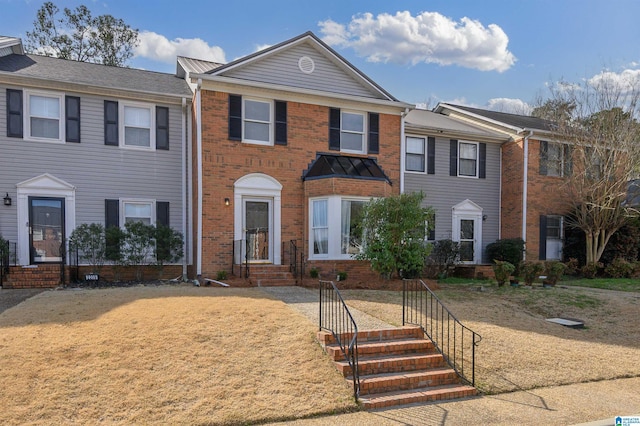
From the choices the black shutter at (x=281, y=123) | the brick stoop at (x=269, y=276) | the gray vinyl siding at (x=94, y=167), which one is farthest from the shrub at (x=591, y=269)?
the gray vinyl siding at (x=94, y=167)

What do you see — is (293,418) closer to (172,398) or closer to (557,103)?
(172,398)

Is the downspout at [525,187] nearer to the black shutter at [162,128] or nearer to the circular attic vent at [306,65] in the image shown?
the circular attic vent at [306,65]

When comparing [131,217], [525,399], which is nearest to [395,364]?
[525,399]

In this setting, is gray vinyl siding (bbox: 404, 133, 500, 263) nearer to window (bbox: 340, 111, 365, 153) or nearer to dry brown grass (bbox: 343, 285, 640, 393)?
window (bbox: 340, 111, 365, 153)

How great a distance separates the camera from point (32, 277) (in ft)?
36.9

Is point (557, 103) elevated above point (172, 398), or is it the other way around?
point (557, 103)

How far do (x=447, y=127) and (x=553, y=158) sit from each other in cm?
467

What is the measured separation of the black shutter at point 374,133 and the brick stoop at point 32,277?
33.2ft

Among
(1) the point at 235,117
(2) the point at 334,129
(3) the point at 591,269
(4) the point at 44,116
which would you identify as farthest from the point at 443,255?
(4) the point at 44,116

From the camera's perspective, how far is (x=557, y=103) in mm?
19922

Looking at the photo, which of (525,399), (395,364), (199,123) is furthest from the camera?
(199,123)

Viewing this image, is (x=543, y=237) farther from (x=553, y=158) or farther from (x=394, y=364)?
(x=394, y=364)

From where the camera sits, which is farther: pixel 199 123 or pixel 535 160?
pixel 535 160

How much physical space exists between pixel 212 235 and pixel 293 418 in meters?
8.75
